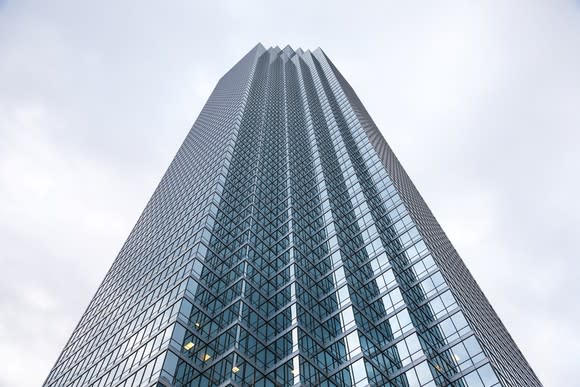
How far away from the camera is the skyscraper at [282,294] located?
4384 centimetres

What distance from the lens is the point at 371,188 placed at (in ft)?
266

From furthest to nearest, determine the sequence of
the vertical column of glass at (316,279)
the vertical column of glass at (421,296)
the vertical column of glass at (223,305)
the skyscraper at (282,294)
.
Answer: the vertical column of glass at (421,296)
the vertical column of glass at (316,279)
the skyscraper at (282,294)
the vertical column of glass at (223,305)

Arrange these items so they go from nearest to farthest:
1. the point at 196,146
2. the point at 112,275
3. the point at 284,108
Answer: the point at 112,275 → the point at 196,146 → the point at 284,108

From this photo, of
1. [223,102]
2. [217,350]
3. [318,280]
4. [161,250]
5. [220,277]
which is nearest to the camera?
[217,350]

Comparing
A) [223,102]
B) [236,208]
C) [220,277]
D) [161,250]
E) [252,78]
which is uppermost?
[252,78]

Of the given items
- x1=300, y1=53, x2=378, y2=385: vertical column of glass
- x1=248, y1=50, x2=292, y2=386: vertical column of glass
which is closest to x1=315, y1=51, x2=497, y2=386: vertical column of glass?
x1=300, y1=53, x2=378, y2=385: vertical column of glass

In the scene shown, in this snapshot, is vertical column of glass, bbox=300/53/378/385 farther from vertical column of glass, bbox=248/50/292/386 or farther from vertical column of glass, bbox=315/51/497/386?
vertical column of glass, bbox=248/50/292/386

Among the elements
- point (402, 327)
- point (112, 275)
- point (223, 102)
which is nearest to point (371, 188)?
point (402, 327)

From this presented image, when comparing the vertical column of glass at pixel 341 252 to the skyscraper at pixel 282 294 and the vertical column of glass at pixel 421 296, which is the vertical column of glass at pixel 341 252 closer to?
the skyscraper at pixel 282 294

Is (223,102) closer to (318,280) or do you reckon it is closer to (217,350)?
(318,280)

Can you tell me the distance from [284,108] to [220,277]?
266 feet

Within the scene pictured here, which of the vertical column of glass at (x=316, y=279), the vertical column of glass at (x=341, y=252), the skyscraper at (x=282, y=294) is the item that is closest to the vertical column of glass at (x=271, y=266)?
the skyscraper at (x=282, y=294)

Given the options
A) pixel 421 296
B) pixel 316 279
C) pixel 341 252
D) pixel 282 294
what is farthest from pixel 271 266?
pixel 421 296

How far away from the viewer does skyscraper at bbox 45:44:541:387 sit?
43.8 m
